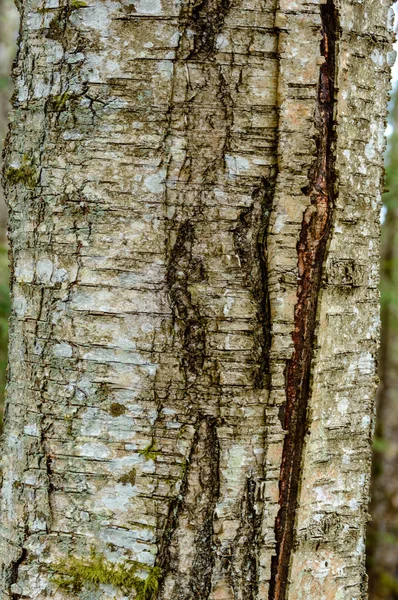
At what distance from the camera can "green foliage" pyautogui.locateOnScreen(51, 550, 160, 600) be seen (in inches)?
44.0

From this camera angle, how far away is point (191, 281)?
110 cm

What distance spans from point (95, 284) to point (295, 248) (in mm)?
381

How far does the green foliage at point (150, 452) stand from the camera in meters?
1.11

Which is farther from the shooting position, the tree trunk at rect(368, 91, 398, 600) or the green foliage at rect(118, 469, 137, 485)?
the tree trunk at rect(368, 91, 398, 600)

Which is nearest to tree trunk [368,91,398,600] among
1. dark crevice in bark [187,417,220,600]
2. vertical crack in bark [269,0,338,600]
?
vertical crack in bark [269,0,338,600]

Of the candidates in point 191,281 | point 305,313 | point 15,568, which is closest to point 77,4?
point 191,281

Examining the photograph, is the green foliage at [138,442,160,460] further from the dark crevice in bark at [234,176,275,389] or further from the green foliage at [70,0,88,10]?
the green foliage at [70,0,88,10]

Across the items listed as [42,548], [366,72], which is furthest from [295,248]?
[42,548]

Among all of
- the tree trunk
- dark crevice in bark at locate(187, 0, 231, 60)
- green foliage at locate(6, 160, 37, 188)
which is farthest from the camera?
the tree trunk

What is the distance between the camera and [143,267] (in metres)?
1.10

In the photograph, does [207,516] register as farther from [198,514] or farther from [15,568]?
[15,568]

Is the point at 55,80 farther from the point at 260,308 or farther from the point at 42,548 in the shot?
the point at 42,548

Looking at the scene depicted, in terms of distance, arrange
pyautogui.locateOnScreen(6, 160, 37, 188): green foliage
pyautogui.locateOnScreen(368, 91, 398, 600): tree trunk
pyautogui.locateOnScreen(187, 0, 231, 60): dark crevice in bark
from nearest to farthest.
→ pyautogui.locateOnScreen(187, 0, 231, 60): dark crevice in bark → pyautogui.locateOnScreen(6, 160, 37, 188): green foliage → pyautogui.locateOnScreen(368, 91, 398, 600): tree trunk

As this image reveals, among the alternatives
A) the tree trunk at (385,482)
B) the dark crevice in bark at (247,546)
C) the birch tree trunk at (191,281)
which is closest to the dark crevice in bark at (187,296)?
the birch tree trunk at (191,281)
